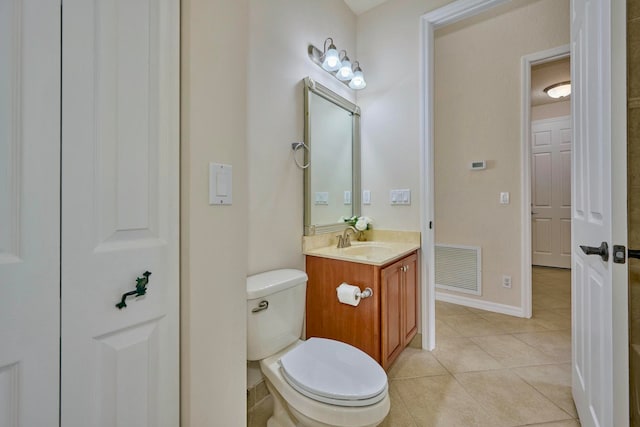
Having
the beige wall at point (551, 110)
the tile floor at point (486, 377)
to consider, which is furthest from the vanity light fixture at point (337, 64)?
the beige wall at point (551, 110)

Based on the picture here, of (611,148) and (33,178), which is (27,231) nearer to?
(33,178)

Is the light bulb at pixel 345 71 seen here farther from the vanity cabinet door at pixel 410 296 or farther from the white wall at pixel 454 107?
the vanity cabinet door at pixel 410 296

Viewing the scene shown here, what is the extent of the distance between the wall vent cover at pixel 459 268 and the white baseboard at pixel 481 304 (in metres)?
0.08

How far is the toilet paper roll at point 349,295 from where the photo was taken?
1510 mm

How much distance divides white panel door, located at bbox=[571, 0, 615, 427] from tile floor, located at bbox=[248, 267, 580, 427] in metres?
0.24

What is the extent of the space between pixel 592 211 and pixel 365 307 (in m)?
1.11

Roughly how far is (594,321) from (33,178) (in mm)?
1835

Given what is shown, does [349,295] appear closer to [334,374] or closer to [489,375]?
[334,374]

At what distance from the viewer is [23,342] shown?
560 millimetres

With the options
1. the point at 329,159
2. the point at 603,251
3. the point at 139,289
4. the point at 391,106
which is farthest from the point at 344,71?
the point at 139,289

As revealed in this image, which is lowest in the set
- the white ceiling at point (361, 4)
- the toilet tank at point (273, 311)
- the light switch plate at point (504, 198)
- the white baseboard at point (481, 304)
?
the white baseboard at point (481, 304)

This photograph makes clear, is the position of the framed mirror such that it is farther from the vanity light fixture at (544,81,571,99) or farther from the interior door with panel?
the vanity light fixture at (544,81,571,99)

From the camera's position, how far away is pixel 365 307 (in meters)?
1.58

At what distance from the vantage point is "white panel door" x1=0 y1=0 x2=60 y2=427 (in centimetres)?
54
